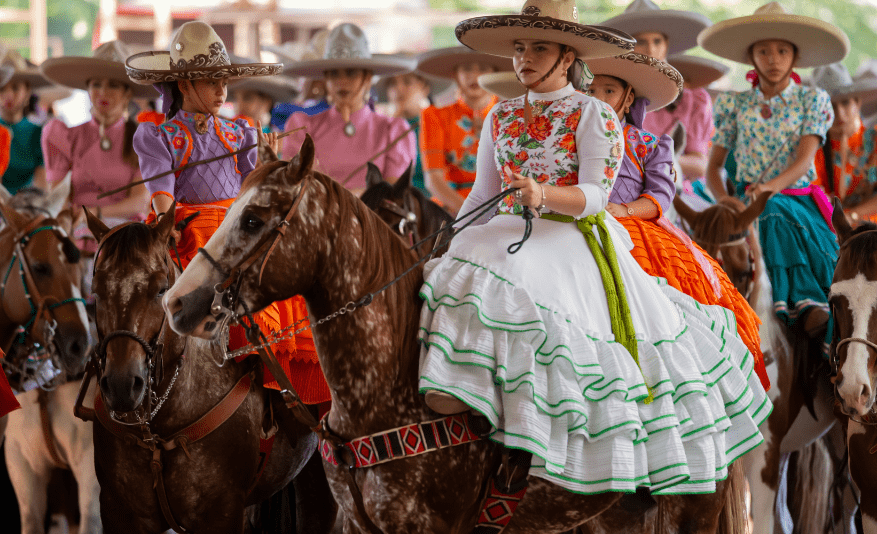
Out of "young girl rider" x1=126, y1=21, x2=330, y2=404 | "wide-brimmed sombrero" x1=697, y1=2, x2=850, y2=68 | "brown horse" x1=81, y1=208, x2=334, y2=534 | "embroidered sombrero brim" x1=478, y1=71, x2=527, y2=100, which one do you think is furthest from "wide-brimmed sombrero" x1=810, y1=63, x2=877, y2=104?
"brown horse" x1=81, y1=208, x2=334, y2=534

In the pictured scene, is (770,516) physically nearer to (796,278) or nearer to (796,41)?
(796,278)

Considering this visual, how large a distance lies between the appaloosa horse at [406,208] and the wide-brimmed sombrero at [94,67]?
2.25m

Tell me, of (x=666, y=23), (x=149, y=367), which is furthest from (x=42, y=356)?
(x=666, y=23)

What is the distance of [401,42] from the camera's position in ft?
65.1

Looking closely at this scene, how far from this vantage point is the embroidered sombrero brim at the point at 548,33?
315 centimetres

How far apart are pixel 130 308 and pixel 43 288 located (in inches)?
57.0

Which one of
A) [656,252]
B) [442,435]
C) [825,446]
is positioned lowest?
[825,446]

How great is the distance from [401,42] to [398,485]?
58.6ft

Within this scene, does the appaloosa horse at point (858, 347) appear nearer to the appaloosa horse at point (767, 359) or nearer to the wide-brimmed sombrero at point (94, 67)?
the appaloosa horse at point (767, 359)

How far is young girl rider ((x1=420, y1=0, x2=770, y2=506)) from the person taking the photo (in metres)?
2.84

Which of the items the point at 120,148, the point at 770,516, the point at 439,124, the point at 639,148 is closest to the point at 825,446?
the point at 770,516

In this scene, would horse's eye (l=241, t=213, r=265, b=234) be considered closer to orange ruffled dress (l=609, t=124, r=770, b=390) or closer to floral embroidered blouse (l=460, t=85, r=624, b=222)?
floral embroidered blouse (l=460, t=85, r=624, b=222)

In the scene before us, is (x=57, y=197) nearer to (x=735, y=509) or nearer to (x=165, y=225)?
(x=165, y=225)

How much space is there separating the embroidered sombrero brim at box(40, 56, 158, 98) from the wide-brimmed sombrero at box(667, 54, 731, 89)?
417 cm
